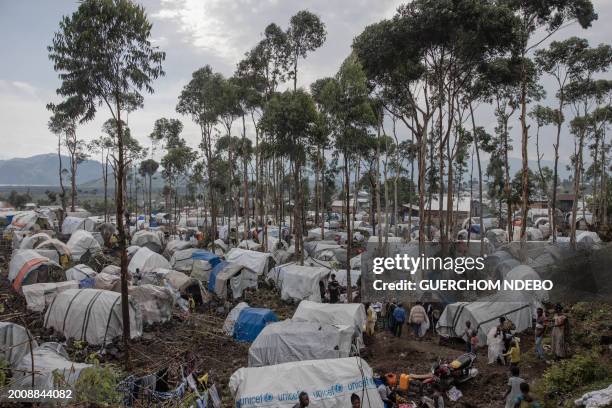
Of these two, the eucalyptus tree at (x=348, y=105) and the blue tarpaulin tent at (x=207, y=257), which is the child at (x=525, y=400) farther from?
the blue tarpaulin tent at (x=207, y=257)

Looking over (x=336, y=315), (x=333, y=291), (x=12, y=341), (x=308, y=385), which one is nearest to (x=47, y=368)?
(x=12, y=341)

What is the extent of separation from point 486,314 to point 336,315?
4.52 m

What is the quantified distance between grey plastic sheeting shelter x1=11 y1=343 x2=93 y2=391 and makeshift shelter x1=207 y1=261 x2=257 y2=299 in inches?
380

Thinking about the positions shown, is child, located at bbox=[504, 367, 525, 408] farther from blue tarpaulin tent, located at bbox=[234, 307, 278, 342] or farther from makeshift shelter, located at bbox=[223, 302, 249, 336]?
makeshift shelter, located at bbox=[223, 302, 249, 336]

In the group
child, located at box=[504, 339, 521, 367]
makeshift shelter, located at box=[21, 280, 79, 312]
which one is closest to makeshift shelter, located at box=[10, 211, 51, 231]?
makeshift shelter, located at box=[21, 280, 79, 312]

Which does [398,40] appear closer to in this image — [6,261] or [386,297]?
[386,297]

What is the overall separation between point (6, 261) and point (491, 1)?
102 ft

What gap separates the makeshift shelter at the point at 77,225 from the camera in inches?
1423

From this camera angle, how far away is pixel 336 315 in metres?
13.7

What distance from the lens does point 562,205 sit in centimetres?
6631

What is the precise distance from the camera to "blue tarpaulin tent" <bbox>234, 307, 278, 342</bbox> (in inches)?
575

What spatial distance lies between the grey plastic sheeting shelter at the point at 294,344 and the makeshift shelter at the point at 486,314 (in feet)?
14.2

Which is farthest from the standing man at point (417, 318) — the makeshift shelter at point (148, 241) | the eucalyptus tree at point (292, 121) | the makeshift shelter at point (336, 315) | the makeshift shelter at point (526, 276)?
the makeshift shelter at point (148, 241)

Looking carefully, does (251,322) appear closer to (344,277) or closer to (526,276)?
(344,277)
